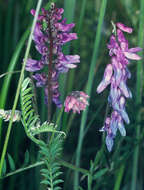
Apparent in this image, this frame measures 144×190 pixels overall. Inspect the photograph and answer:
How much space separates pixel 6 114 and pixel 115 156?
384mm

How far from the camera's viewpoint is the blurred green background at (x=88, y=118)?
1.06 m

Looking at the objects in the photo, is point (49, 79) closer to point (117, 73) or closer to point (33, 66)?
point (33, 66)

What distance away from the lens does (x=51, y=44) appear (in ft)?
2.65

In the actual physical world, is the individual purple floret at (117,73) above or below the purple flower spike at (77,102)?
above

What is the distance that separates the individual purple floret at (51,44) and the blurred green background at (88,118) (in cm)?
15

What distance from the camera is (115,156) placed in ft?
3.48

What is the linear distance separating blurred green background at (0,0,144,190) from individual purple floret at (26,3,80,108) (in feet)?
0.48

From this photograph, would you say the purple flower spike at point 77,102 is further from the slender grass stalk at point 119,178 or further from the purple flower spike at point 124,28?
the slender grass stalk at point 119,178

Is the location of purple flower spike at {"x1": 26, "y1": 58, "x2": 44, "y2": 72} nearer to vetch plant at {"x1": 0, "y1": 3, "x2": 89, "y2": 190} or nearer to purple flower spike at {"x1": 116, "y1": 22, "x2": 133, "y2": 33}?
vetch plant at {"x1": 0, "y1": 3, "x2": 89, "y2": 190}

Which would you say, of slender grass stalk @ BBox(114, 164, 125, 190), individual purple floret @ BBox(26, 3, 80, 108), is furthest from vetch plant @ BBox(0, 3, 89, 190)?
slender grass stalk @ BBox(114, 164, 125, 190)

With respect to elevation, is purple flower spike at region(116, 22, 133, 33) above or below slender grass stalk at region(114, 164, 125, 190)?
above

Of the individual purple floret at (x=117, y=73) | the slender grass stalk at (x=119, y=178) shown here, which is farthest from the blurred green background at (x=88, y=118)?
the individual purple floret at (x=117, y=73)

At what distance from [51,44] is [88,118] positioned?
738 mm

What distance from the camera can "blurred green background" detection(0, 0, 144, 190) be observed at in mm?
1064
